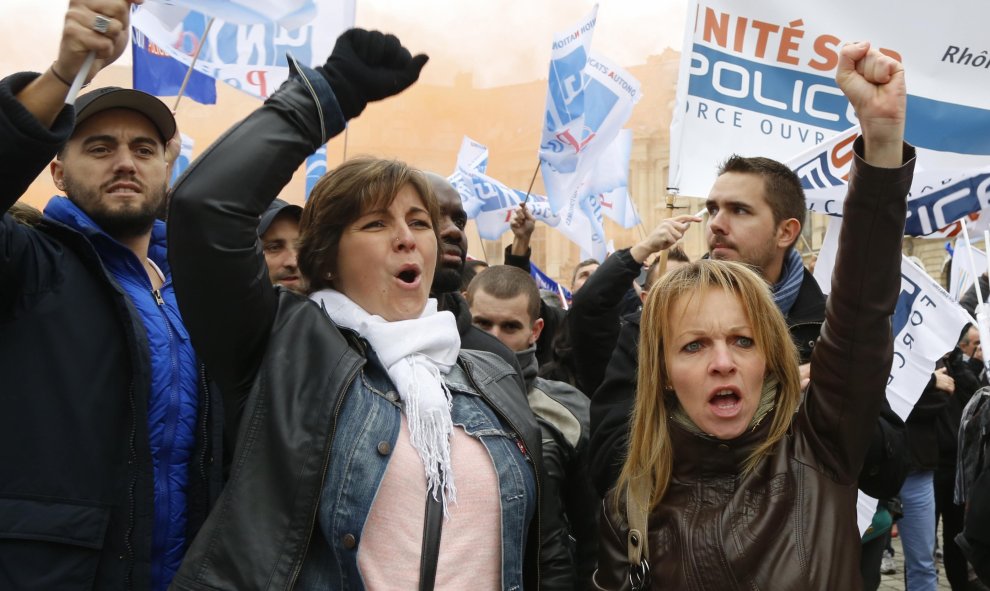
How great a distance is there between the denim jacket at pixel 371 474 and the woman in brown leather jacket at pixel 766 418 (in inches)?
10.9

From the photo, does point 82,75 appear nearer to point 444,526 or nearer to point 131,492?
point 131,492

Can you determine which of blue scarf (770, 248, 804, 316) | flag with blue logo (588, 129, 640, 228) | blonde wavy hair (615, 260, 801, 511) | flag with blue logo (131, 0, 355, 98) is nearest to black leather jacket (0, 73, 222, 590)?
blonde wavy hair (615, 260, 801, 511)

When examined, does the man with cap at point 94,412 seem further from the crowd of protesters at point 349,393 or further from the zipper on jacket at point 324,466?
the zipper on jacket at point 324,466

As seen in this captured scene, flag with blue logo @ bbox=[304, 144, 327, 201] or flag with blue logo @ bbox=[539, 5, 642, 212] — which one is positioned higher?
flag with blue logo @ bbox=[539, 5, 642, 212]

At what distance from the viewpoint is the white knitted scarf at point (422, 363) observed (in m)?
1.94

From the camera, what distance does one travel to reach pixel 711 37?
448 centimetres

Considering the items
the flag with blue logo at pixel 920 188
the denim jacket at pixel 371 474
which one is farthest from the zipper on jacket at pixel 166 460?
the flag with blue logo at pixel 920 188

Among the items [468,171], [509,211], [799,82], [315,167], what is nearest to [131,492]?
[799,82]

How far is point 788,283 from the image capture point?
9.77 ft

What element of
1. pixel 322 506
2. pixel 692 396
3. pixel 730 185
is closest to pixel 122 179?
pixel 322 506

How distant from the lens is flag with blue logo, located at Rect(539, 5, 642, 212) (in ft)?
23.2

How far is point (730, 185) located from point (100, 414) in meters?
2.16

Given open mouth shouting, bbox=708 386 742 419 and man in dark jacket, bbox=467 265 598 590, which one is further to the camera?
man in dark jacket, bbox=467 265 598 590

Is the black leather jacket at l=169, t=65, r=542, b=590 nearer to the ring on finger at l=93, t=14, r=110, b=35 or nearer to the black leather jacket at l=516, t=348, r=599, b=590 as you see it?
the ring on finger at l=93, t=14, r=110, b=35
